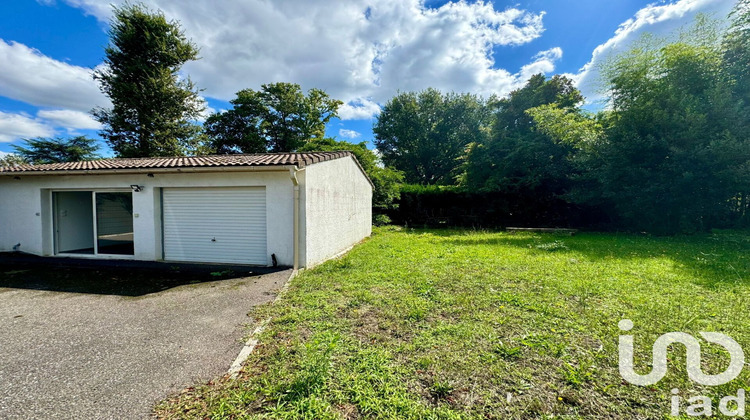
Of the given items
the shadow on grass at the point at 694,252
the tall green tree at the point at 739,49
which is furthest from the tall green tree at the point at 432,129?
the shadow on grass at the point at 694,252

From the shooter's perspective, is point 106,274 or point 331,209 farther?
point 331,209

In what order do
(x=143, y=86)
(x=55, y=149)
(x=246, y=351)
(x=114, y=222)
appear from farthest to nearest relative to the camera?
(x=55, y=149) → (x=143, y=86) → (x=114, y=222) → (x=246, y=351)

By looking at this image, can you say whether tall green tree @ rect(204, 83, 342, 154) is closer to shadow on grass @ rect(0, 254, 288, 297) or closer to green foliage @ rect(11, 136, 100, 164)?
green foliage @ rect(11, 136, 100, 164)

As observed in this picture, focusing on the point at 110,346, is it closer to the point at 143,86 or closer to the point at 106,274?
the point at 106,274

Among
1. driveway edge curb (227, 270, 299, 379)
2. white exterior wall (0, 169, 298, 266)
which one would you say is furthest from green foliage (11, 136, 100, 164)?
driveway edge curb (227, 270, 299, 379)

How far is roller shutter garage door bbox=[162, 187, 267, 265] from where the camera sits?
7.05m

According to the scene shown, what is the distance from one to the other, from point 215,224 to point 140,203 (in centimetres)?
216

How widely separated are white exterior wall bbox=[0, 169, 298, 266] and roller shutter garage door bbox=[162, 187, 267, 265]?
0.80 feet

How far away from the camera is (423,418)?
6.61 ft

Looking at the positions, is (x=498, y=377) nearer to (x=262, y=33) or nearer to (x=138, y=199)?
(x=138, y=199)

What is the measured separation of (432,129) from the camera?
2903 cm

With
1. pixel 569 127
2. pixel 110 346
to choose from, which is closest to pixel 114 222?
pixel 110 346

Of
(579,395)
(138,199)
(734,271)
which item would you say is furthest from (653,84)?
(138,199)

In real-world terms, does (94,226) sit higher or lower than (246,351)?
higher
